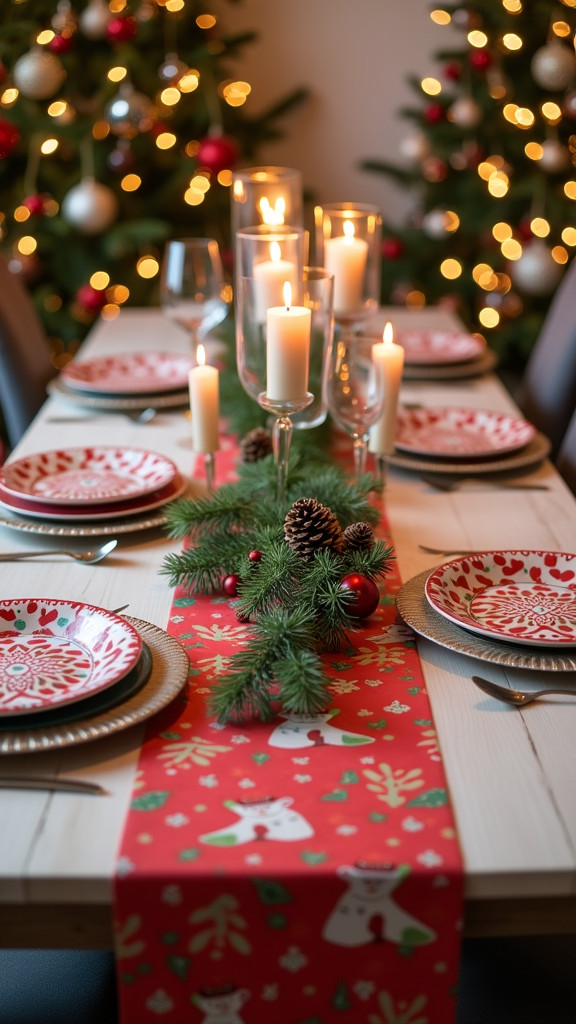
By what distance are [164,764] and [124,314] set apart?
1.82 meters

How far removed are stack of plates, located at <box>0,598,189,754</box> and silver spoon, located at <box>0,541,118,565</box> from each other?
18 centimetres

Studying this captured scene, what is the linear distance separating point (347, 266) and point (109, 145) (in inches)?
76.0

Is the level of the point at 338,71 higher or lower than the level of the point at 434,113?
higher

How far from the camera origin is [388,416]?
140 centimetres

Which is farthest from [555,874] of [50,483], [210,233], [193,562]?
[210,233]

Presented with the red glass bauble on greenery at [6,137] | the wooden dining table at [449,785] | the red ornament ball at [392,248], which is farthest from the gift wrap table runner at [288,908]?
the red ornament ball at [392,248]

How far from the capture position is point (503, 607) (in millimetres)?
1099

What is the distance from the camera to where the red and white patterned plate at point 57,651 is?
0.90m

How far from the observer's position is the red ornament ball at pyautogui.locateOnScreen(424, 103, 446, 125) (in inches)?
137

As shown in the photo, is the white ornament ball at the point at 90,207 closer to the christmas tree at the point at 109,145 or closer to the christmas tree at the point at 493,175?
the christmas tree at the point at 109,145

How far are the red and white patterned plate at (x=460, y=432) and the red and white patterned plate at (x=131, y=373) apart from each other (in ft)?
1.40

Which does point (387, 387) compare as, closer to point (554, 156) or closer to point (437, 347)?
point (437, 347)

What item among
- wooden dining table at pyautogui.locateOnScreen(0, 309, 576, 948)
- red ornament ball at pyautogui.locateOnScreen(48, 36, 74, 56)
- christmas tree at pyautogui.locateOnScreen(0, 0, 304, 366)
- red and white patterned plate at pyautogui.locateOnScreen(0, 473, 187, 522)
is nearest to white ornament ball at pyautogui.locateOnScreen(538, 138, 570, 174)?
christmas tree at pyautogui.locateOnScreen(0, 0, 304, 366)

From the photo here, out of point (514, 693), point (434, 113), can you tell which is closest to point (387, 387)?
point (514, 693)
